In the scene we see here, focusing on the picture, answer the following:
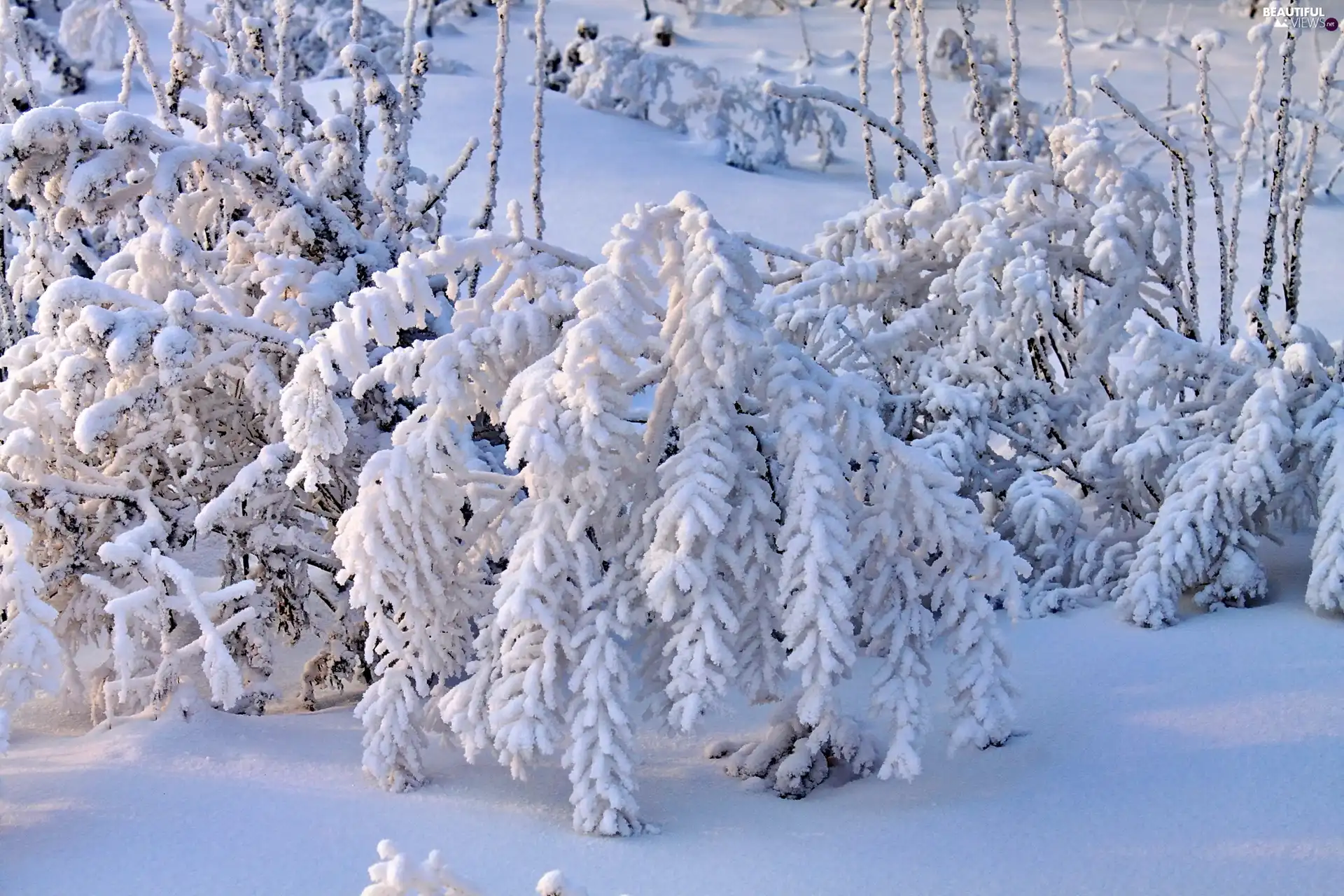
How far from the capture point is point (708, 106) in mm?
9297

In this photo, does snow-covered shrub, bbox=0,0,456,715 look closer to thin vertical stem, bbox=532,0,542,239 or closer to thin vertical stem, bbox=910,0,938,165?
thin vertical stem, bbox=532,0,542,239

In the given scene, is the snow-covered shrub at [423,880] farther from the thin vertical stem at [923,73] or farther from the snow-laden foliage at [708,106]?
the snow-laden foliage at [708,106]

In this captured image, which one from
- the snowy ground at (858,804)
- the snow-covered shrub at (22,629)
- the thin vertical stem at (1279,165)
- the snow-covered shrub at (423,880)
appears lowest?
the snowy ground at (858,804)

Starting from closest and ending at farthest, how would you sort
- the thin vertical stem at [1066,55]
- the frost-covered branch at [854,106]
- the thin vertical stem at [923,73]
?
the frost-covered branch at [854,106], the thin vertical stem at [923,73], the thin vertical stem at [1066,55]

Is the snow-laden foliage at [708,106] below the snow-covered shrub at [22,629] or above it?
above

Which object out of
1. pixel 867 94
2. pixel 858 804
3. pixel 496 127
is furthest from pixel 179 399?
pixel 867 94

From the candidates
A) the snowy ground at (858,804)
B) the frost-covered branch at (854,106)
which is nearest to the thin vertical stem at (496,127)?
the frost-covered branch at (854,106)

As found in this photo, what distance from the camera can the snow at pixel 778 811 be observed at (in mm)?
2195

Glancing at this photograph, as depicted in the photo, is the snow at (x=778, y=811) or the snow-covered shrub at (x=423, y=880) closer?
the snow-covered shrub at (x=423, y=880)

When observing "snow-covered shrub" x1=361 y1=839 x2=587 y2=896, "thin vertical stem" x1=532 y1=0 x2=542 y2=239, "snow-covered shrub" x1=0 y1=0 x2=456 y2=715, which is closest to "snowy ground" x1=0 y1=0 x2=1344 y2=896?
"snow-covered shrub" x1=0 y1=0 x2=456 y2=715

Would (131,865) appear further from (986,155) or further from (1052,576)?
(986,155)

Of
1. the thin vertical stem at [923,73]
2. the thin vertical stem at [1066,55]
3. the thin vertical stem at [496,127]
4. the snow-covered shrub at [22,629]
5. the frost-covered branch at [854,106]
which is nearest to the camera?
the snow-covered shrub at [22,629]

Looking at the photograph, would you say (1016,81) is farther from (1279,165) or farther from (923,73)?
(1279,165)

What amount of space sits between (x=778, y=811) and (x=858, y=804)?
0.14 meters
